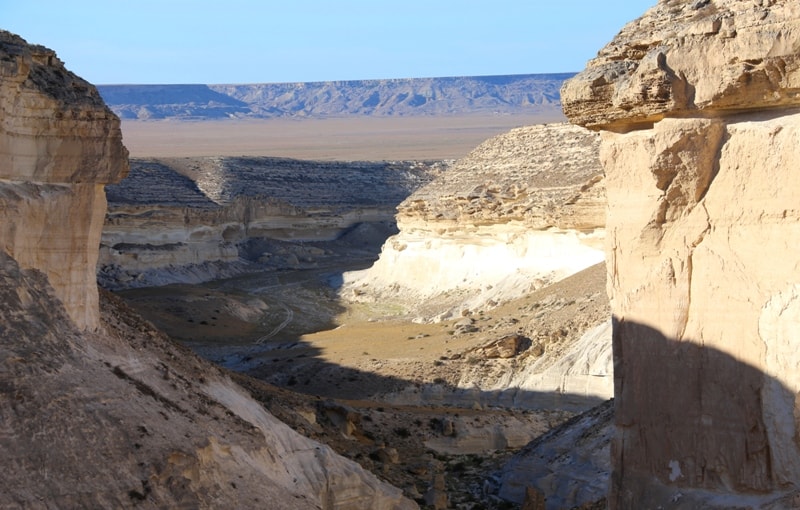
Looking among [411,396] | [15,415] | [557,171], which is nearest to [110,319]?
[15,415]

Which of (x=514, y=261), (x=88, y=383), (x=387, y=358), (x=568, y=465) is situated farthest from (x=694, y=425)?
(x=514, y=261)

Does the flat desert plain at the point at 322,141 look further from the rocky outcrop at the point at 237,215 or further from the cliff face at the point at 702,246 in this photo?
A: the cliff face at the point at 702,246

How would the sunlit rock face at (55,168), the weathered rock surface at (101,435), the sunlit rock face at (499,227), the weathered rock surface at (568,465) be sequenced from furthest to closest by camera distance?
the sunlit rock face at (499,227) → the weathered rock surface at (568,465) → the sunlit rock face at (55,168) → the weathered rock surface at (101,435)

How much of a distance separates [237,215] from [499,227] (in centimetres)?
2322

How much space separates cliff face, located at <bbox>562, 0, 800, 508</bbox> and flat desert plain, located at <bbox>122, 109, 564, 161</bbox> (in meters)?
117

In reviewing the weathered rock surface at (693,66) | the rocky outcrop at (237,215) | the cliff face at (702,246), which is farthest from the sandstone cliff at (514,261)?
the weathered rock surface at (693,66)

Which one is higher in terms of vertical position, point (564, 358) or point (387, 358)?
point (564, 358)

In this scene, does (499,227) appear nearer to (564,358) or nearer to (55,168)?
(564,358)

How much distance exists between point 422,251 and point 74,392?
121 ft

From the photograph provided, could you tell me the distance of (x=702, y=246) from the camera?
37.7ft

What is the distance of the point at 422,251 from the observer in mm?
47156

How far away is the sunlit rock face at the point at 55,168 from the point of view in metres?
14.2

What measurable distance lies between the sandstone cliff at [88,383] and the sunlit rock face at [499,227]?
71.7 feet

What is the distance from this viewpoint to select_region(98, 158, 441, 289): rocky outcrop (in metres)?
52.9
